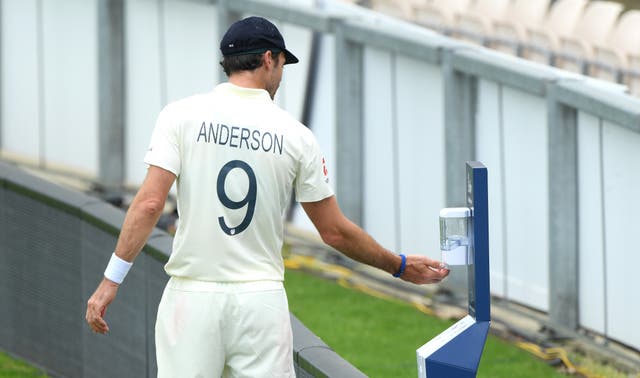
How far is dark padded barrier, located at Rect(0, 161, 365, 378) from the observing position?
6.22 metres

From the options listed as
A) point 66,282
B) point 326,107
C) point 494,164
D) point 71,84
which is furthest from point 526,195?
point 71,84

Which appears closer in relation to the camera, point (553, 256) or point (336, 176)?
point (553, 256)

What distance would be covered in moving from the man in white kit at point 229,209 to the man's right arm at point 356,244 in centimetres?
6

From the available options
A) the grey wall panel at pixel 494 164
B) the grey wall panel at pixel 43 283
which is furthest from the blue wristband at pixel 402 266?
the grey wall panel at pixel 494 164

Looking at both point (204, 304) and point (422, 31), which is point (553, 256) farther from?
point (204, 304)

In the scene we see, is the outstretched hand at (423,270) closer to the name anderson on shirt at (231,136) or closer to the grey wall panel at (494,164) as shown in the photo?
the name anderson on shirt at (231,136)

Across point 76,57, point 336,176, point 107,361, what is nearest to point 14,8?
point 76,57

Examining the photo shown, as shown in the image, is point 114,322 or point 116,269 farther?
point 114,322

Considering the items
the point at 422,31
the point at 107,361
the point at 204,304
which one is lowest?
the point at 107,361

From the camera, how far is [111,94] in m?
12.3

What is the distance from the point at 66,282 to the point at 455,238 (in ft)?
10.9

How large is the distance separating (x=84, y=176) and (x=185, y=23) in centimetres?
189

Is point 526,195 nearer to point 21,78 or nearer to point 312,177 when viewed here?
point 312,177

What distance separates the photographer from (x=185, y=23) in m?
11.8
